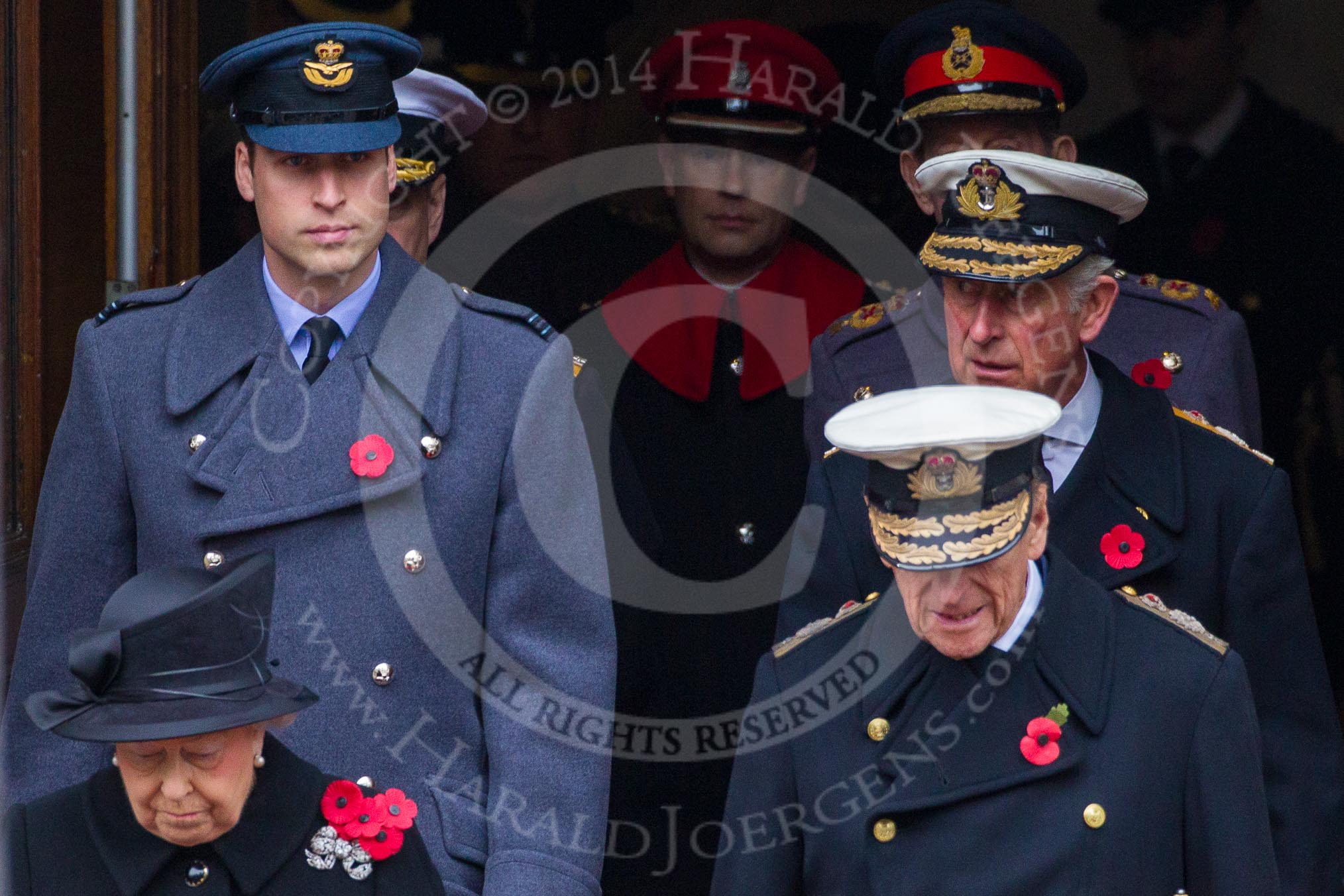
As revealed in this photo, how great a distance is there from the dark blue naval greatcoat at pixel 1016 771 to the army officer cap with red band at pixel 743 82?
163 cm

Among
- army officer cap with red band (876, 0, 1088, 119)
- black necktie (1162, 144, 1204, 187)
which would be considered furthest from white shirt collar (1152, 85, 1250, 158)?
army officer cap with red band (876, 0, 1088, 119)

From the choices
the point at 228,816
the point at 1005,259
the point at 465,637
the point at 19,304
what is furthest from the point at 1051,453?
the point at 19,304

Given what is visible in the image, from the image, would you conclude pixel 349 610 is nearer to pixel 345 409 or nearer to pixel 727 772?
pixel 345 409

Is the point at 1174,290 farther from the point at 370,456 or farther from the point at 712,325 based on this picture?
the point at 370,456

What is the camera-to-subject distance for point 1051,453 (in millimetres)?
3432

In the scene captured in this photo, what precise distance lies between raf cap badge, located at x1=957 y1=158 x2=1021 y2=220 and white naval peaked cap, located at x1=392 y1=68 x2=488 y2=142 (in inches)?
49.3

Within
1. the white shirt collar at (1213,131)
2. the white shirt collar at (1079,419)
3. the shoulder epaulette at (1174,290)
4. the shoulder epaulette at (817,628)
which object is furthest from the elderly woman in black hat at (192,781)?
the white shirt collar at (1213,131)

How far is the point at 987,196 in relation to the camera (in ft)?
11.1

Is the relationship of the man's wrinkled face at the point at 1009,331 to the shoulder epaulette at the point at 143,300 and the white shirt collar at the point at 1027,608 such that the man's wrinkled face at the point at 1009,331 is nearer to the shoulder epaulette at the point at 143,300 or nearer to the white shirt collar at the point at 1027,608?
the white shirt collar at the point at 1027,608

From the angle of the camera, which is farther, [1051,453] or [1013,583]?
[1051,453]

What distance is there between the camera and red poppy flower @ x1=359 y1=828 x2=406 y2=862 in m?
2.72

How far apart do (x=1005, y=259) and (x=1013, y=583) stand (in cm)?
74

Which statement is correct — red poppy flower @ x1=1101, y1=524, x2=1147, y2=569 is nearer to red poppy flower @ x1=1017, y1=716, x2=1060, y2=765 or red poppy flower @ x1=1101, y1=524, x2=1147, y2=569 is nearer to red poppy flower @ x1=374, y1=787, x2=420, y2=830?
red poppy flower @ x1=1017, y1=716, x2=1060, y2=765

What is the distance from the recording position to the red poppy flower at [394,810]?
2736 millimetres
